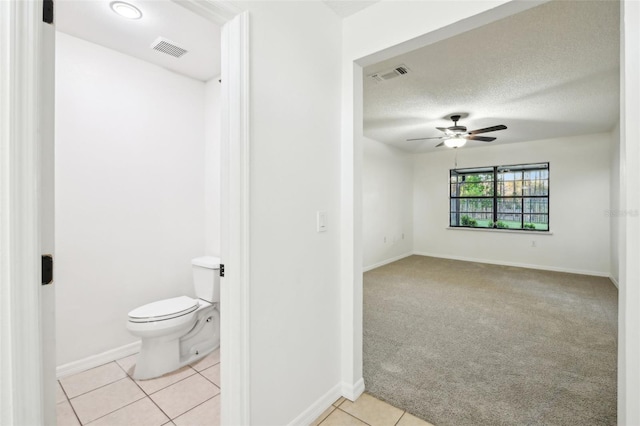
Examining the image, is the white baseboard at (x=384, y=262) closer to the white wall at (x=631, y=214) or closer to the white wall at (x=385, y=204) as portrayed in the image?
the white wall at (x=385, y=204)

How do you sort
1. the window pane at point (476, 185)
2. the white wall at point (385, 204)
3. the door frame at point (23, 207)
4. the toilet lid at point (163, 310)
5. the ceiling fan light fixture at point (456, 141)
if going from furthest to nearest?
the window pane at point (476, 185), the white wall at point (385, 204), the ceiling fan light fixture at point (456, 141), the toilet lid at point (163, 310), the door frame at point (23, 207)

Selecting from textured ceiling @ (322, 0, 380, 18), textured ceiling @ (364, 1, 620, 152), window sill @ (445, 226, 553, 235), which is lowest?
window sill @ (445, 226, 553, 235)

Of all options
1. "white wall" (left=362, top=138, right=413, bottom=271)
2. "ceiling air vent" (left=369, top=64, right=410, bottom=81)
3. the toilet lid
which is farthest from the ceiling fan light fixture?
the toilet lid

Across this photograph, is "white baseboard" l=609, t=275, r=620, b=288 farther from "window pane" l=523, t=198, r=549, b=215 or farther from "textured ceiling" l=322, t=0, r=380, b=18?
"textured ceiling" l=322, t=0, r=380, b=18

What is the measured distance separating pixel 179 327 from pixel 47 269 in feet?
4.78

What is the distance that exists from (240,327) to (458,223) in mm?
6465

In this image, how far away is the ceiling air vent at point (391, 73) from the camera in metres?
2.84

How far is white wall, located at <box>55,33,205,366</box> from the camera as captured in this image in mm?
2172

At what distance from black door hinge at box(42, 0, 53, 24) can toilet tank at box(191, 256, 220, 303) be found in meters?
1.89

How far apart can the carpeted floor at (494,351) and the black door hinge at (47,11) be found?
7.78 ft

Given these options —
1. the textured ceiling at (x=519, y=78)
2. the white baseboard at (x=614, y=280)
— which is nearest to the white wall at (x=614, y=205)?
the white baseboard at (x=614, y=280)

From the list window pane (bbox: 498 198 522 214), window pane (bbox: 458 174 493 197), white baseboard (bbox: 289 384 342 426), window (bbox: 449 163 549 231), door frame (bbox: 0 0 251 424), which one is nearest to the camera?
door frame (bbox: 0 0 251 424)

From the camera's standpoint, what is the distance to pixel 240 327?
1346 mm

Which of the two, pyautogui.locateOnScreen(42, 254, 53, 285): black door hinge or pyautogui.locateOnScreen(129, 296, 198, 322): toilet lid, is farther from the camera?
pyautogui.locateOnScreen(129, 296, 198, 322): toilet lid
